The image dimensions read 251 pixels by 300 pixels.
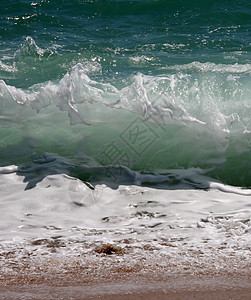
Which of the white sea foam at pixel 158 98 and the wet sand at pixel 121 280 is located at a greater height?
the white sea foam at pixel 158 98

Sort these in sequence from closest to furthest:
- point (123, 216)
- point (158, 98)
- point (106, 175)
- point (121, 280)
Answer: point (121, 280), point (123, 216), point (106, 175), point (158, 98)

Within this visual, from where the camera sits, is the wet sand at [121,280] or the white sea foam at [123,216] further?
the white sea foam at [123,216]

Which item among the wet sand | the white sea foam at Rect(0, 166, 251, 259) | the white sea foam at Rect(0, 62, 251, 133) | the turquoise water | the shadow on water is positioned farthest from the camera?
the white sea foam at Rect(0, 62, 251, 133)

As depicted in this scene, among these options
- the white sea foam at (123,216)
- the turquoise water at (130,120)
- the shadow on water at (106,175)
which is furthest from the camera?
the turquoise water at (130,120)

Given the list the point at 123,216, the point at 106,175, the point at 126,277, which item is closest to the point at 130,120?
the point at 106,175

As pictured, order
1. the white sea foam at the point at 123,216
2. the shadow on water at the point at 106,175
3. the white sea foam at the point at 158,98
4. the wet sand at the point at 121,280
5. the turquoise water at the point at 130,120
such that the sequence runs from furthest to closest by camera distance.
A: the white sea foam at the point at 158,98 < the turquoise water at the point at 130,120 < the shadow on water at the point at 106,175 < the white sea foam at the point at 123,216 < the wet sand at the point at 121,280

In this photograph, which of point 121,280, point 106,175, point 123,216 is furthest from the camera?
point 106,175

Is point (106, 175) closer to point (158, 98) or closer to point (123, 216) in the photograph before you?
point (123, 216)

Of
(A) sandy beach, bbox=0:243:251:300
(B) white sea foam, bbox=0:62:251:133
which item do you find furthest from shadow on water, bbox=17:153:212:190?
(A) sandy beach, bbox=0:243:251:300

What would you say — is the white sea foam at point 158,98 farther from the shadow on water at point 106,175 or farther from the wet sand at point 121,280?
the wet sand at point 121,280

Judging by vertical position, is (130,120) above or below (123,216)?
above

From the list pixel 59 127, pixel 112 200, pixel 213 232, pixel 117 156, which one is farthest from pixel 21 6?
pixel 213 232

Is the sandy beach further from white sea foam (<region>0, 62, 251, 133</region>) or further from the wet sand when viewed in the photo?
white sea foam (<region>0, 62, 251, 133</region>)

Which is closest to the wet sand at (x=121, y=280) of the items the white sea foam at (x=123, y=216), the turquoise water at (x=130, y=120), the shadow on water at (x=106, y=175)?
the white sea foam at (x=123, y=216)
